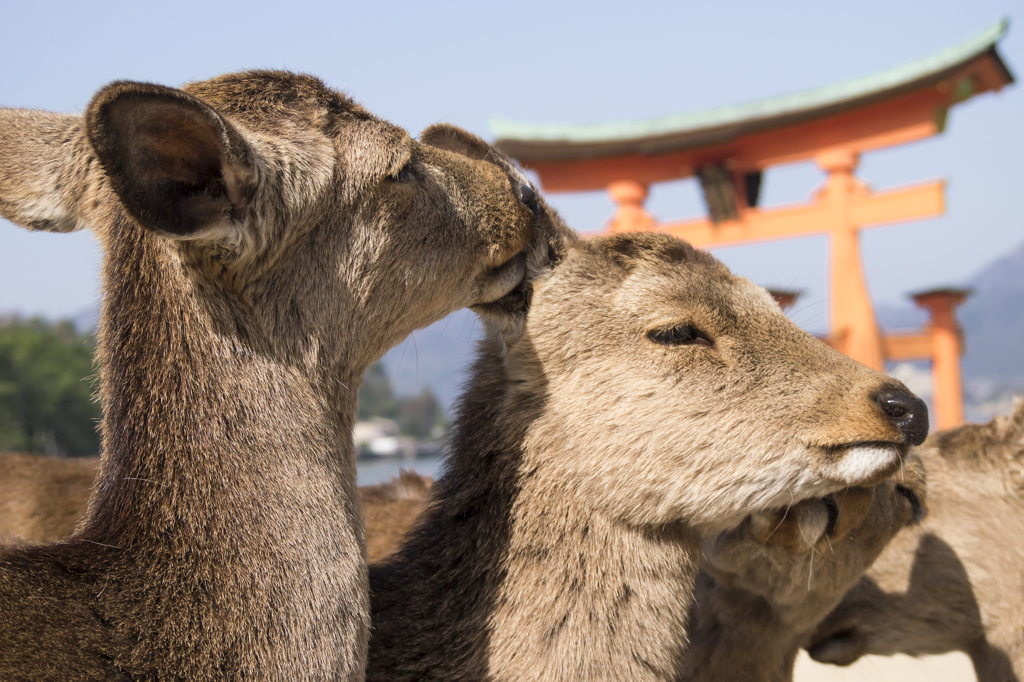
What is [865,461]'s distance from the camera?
2.60 meters

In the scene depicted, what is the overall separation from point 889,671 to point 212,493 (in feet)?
17.6

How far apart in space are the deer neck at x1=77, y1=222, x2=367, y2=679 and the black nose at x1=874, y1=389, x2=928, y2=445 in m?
1.67

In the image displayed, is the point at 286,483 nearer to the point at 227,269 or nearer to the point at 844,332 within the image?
the point at 227,269

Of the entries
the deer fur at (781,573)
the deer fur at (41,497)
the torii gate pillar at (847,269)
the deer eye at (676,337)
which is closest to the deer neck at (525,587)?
the deer fur at (781,573)

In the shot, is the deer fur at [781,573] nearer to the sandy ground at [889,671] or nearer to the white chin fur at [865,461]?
the white chin fur at [865,461]

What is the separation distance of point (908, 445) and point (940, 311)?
545 inches

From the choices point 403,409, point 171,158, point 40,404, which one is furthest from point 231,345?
point 403,409

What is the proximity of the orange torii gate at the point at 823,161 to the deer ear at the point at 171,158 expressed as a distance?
33.8 ft

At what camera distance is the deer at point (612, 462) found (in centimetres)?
266

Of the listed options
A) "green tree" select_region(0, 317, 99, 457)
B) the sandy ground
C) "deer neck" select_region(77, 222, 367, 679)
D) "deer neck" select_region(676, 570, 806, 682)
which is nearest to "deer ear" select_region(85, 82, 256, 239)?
"deer neck" select_region(77, 222, 367, 679)

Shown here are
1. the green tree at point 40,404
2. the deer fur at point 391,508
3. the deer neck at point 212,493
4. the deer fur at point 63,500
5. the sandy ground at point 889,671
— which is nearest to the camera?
the deer neck at point 212,493

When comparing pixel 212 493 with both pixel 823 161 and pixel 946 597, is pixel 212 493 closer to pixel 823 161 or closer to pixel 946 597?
pixel 946 597

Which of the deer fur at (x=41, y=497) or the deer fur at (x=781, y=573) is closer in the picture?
the deer fur at (x=781, y=573)

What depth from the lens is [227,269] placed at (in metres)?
2.41
